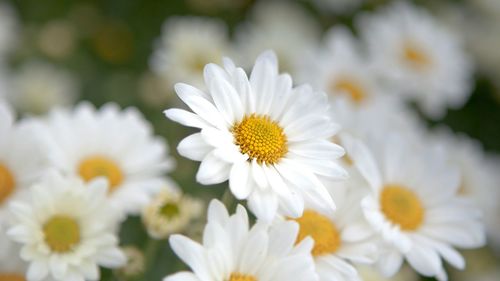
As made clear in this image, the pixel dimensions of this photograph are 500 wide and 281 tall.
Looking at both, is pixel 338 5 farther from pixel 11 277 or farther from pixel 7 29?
pixel 11 277

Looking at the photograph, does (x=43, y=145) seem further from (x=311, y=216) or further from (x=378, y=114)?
(x=378, y=114)

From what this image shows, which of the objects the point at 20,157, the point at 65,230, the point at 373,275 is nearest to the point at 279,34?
the point at 373,275

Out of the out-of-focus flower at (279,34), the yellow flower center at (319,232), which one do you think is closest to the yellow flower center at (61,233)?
the yellow flower center at (319,232)

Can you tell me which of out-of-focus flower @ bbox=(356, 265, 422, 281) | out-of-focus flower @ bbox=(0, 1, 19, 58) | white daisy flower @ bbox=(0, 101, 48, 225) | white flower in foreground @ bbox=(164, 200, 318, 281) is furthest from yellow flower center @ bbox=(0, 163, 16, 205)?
out-of-focus flower @ bbox=(0, 1, 19, 58)

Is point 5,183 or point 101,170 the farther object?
point 101,170

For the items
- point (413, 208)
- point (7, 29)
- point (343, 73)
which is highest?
point (7, 29)
